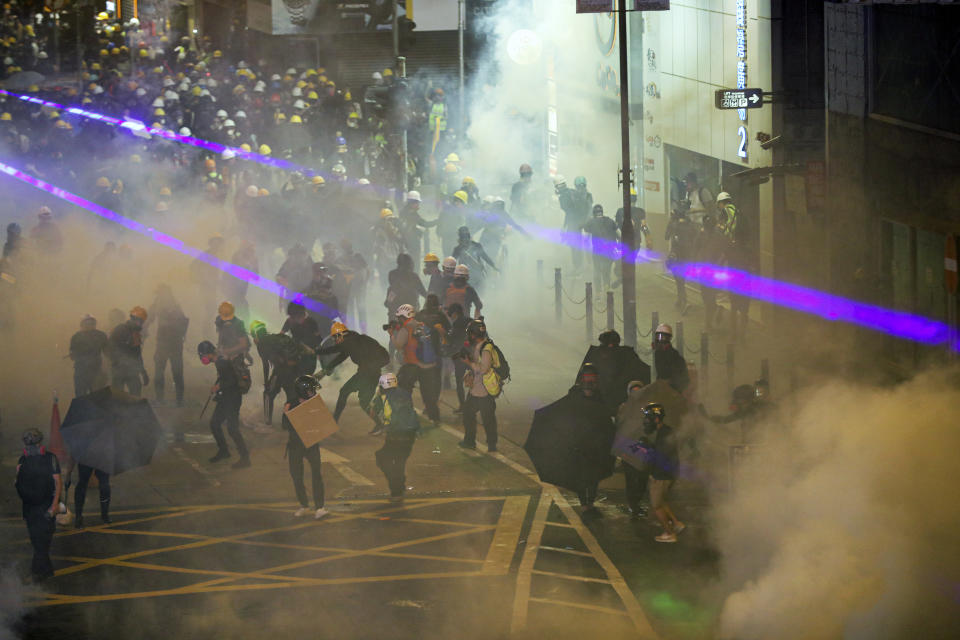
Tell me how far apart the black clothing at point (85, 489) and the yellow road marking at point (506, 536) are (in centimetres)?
343

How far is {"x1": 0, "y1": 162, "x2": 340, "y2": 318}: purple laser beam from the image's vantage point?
19359mm

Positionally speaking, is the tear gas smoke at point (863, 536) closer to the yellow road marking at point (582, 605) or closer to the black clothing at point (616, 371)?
the yellow road marking at point (582, 605)

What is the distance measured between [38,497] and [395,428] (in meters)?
3.31

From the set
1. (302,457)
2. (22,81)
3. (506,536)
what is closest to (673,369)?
(506,536)

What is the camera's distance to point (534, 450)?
12.2 meters

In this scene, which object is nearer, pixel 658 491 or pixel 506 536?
pixel 658 491

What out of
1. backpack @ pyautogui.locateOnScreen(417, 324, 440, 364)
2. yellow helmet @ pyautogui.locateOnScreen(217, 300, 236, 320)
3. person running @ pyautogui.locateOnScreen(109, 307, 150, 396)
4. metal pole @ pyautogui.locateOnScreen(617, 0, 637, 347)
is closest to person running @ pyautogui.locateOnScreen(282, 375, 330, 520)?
yellow helmet @ pyautogui.locateOnScreen(217, 300, 236, 320)

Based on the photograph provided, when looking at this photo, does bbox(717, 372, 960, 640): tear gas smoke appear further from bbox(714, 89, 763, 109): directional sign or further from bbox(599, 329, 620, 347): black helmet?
bbox(714, 89, 763, 109): directional sign

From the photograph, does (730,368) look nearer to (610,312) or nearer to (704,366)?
(704,366)

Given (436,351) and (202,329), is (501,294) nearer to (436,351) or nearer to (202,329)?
(202,329)

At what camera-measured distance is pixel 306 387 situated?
12.1 m

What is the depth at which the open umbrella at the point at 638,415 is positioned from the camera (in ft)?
38.3

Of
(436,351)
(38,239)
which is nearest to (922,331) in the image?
(436,351)

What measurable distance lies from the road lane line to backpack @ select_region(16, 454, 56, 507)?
145 inches
